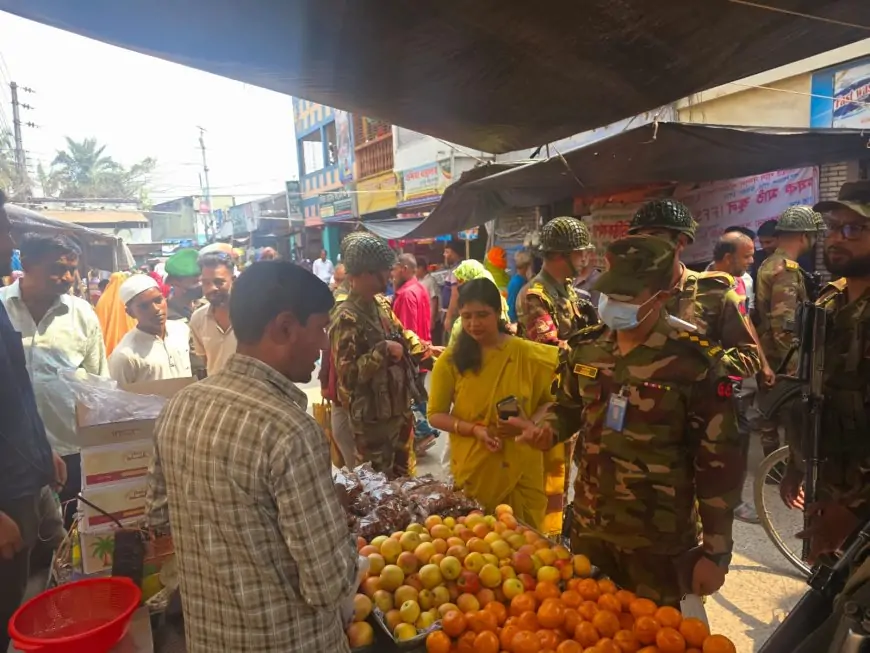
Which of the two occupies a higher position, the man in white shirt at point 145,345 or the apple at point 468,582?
the man in white shirt at point 145,345

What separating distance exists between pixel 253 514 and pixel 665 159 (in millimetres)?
5050

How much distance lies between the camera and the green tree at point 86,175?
45.9 meters

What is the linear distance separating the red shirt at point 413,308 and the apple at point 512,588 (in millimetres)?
4332

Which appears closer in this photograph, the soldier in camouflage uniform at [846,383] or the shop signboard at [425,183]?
the soldier in camouflage uniform at [846,383]

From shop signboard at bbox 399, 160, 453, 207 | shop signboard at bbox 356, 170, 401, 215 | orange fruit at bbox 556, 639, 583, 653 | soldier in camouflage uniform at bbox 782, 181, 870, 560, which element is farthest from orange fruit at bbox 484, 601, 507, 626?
shop signboard at bbox 356, 170, 401, 215

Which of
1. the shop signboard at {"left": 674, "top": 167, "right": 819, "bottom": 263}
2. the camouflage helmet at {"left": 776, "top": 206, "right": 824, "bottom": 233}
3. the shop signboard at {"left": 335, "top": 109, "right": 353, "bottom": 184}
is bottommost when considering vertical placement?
the camouflage helmet at {"left": 776, "top": 206, "right": 824, "bottom": 233}

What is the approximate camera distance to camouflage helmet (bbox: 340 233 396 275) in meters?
3.39

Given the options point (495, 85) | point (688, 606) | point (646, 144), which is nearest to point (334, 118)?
point (646, 144)

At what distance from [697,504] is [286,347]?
166cm

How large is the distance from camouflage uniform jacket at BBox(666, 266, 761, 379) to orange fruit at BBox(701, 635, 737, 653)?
2372 millimetres

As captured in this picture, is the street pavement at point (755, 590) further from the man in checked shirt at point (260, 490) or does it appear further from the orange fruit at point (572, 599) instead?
the man in checked shirt at point (260, 490)

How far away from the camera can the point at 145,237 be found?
47.6m

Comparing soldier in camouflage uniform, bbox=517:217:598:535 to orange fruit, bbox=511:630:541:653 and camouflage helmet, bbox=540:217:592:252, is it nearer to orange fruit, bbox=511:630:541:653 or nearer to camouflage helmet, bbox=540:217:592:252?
camouflage helmet, bbox=540:217:592:252

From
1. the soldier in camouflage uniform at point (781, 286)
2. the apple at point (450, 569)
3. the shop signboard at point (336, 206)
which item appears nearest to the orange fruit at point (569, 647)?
the apple at point (450, 569)
